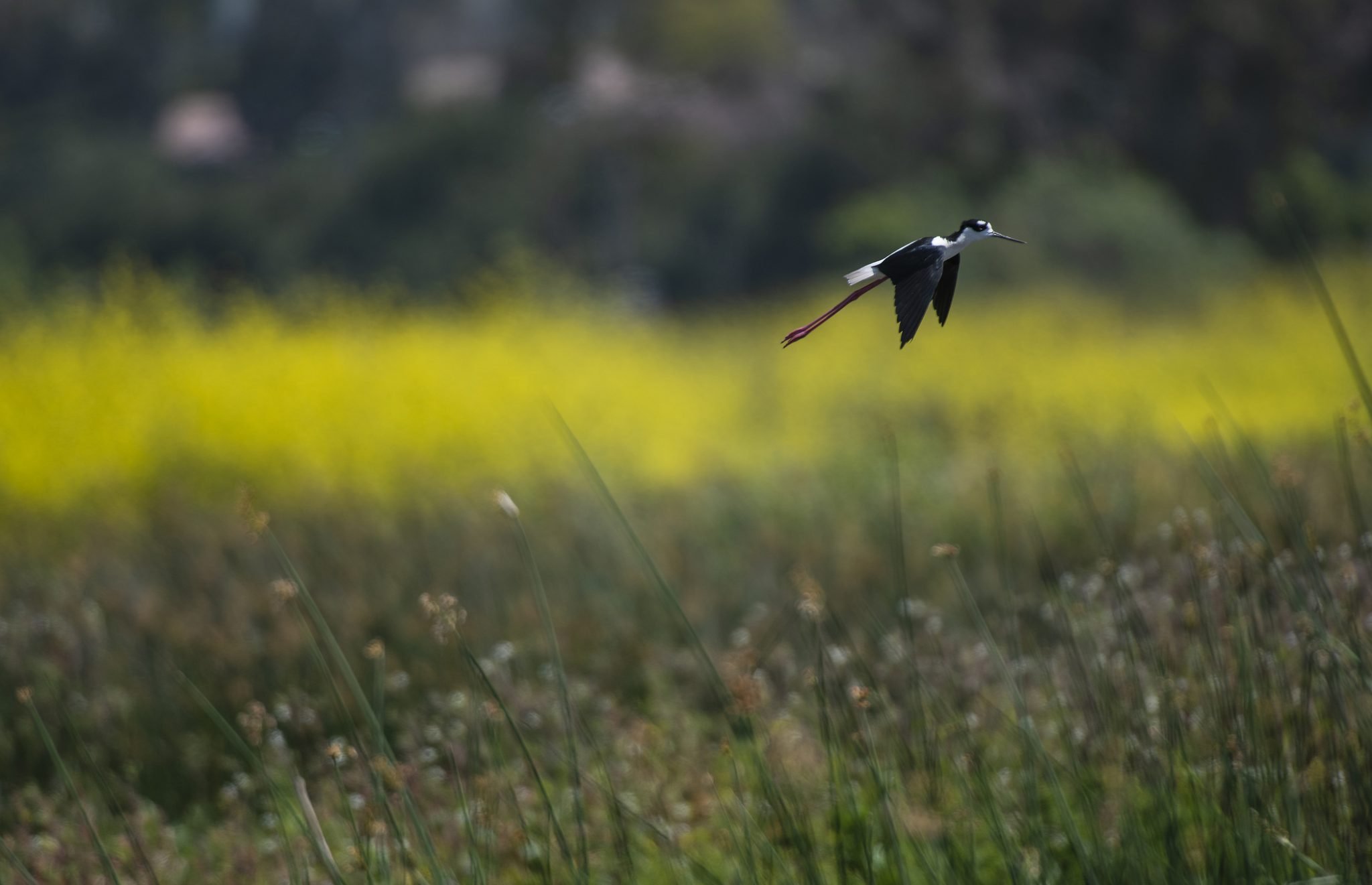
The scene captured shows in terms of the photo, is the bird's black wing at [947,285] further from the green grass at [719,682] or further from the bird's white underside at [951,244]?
the green grass at [719,682]

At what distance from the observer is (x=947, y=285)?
792mm

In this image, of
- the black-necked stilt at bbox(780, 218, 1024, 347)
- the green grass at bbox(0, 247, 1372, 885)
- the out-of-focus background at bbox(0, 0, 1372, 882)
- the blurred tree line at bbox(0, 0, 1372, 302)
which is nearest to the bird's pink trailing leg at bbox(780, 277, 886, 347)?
the black-necked stilt at bbox(780, 218, 1024, 347)

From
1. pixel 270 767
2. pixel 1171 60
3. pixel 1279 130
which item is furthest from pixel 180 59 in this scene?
pixel 270 767

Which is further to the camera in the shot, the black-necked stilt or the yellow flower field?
the yellow flower field

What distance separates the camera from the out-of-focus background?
2.20 m

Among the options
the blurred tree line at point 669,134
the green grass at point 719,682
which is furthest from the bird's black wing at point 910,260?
the blurred tree line at point 669,134

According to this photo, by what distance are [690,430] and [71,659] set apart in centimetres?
416

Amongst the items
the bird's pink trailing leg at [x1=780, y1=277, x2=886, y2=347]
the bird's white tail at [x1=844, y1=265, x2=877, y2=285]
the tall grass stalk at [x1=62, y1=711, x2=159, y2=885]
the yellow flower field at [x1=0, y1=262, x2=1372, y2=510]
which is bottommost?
the yellow flower field at [x1=0, y1=262, x2=1372, y2=510]

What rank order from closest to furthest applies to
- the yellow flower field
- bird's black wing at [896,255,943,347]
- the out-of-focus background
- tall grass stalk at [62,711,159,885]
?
bird's black wing at [896,255,943,347], tall grass stalk at [62,711,159,885], the out-of-focus background, the yellow flower field

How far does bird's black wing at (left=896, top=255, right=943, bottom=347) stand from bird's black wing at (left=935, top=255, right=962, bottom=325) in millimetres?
25

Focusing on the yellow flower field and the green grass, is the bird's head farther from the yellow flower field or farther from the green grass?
the yellow flower field

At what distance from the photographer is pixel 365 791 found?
2719mm

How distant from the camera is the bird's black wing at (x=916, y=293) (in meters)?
0.69

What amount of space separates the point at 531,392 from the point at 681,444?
3.23 feet
